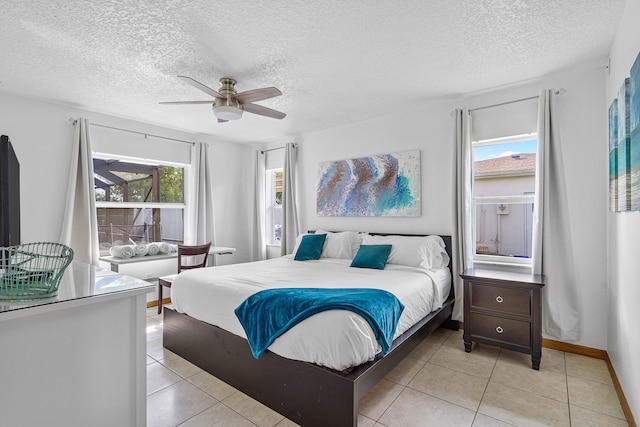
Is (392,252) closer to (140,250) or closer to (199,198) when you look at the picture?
(199,198)

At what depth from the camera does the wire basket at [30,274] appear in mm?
1157

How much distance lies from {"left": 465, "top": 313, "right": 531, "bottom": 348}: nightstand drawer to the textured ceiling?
218 centimetres

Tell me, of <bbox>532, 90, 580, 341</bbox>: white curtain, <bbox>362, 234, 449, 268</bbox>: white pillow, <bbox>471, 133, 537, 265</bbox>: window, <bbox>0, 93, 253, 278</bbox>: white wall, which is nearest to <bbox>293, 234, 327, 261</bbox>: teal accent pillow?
<bbox>362, 234, 449, 268</bbox>: white pillow

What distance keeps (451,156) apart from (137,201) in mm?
4097

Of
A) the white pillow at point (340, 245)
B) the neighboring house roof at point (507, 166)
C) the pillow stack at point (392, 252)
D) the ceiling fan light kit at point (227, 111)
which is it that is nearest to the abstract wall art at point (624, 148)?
the neighboring house roof at point (507, 166)

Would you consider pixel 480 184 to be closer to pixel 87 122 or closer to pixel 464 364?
pixel 464 364

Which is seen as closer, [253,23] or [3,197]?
[3,197]

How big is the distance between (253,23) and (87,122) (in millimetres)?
2763

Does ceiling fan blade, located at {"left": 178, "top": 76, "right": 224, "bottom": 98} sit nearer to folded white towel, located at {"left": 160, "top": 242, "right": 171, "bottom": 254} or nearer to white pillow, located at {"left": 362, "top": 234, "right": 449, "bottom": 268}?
white pillow, located at {"left": 362, "top": 234, "right": 449, "bottom": 268}

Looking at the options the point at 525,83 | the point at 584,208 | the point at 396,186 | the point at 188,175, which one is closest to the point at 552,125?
the point at 525,83

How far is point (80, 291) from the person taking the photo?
1327mm

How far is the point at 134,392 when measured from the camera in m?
1.46

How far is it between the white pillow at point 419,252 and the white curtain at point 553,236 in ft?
2.74

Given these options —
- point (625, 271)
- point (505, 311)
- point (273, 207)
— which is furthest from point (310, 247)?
point (625, 271)
